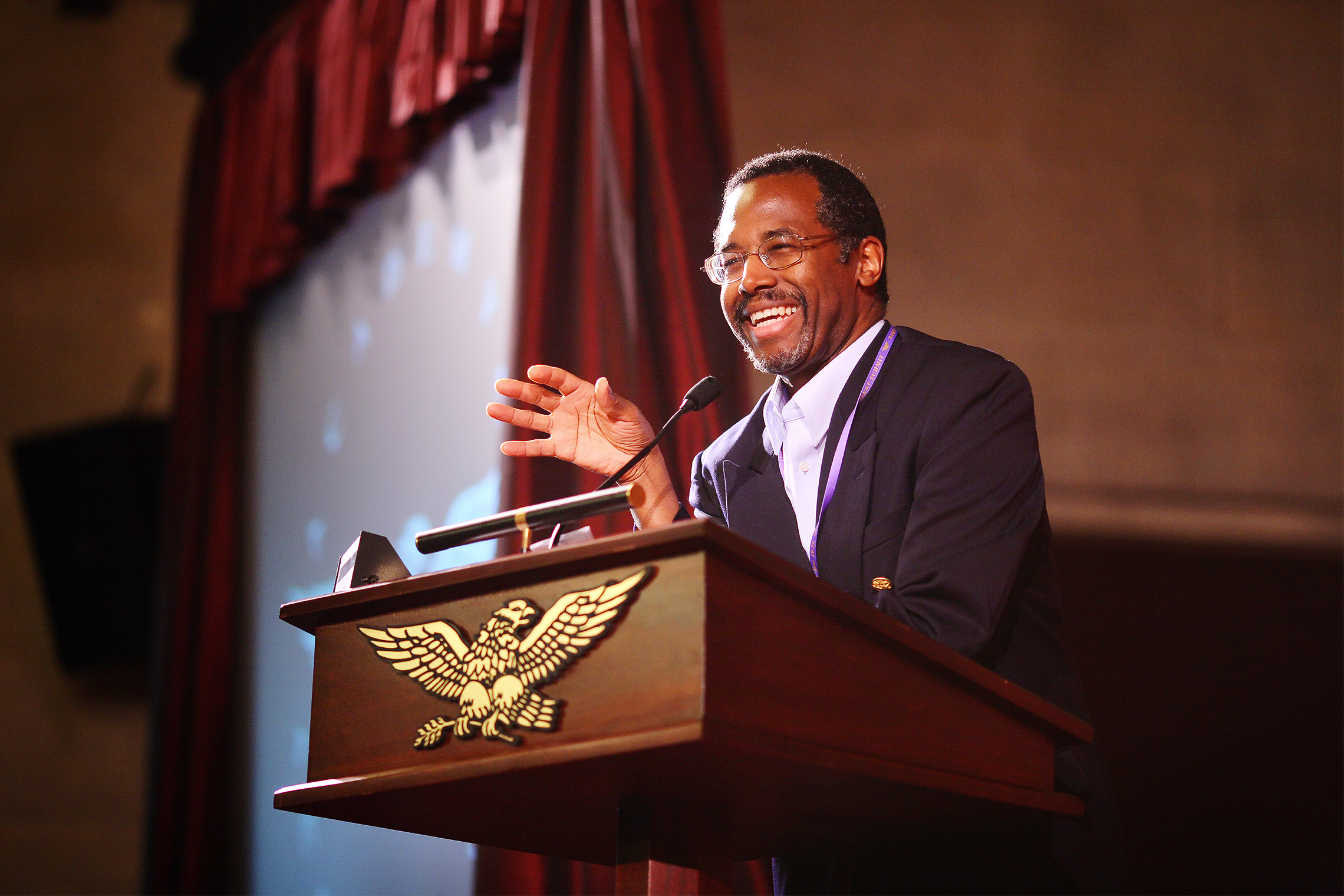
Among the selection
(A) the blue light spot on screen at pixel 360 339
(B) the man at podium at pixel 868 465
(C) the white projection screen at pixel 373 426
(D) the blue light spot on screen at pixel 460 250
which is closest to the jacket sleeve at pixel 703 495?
(B) the man at podium at pixel 868 465

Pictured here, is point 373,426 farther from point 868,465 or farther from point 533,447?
point 868,465

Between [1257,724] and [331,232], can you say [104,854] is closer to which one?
[331,232]

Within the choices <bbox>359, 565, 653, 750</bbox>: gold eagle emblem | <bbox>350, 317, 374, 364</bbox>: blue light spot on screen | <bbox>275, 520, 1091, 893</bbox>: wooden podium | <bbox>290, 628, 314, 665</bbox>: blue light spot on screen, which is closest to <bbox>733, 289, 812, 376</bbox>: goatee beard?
<bbox>275, 520, 1091, 893</bbox>: wooden podium

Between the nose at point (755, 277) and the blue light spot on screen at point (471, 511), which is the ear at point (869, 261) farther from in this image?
the blue light spot on screen at point (471, 511)

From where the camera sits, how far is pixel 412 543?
3.09 meters

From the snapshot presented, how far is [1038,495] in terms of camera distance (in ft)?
4.72

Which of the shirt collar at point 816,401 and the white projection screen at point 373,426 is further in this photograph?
the white projection screen at point 373,426

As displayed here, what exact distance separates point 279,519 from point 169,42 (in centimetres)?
249

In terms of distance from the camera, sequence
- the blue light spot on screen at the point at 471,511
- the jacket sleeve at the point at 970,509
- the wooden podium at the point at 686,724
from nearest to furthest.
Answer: the wooden podium at the point at 686,724 → the jacket sleeve at the point at 970,509 → the blue light spot on screen at the point at 471,511

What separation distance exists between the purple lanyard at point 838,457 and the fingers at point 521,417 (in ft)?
1.16

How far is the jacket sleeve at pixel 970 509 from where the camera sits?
4.15 feet

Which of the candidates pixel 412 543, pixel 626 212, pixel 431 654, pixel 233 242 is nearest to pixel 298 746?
pixel 412 543

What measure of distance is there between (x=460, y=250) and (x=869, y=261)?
63.4 inches

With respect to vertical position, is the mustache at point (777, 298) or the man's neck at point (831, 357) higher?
the mustache at point (777, 298)
